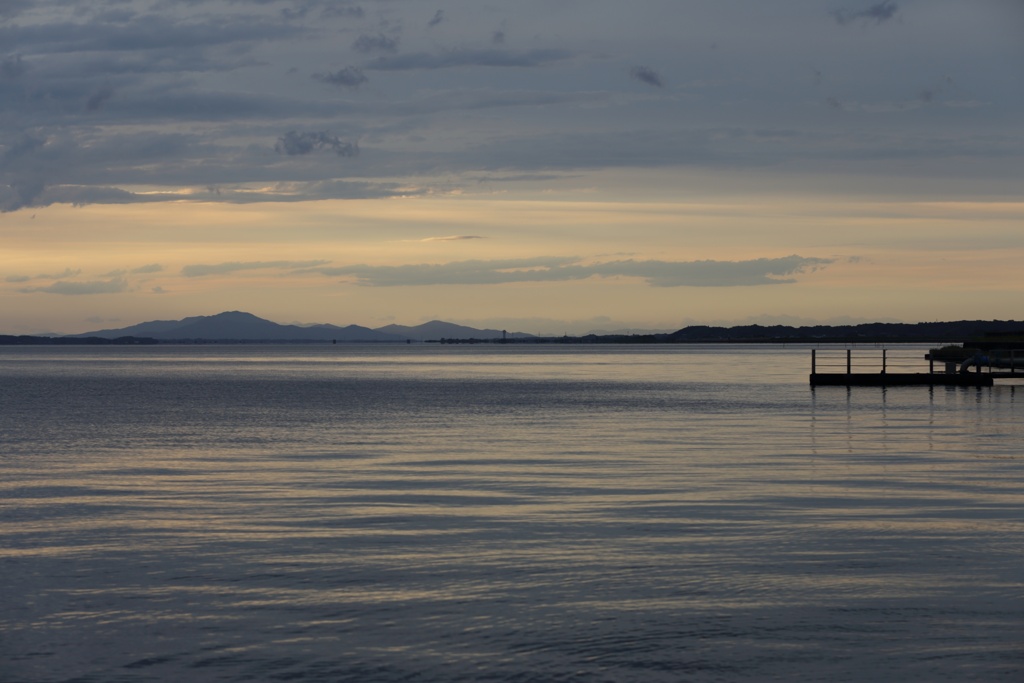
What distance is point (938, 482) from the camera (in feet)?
84.0

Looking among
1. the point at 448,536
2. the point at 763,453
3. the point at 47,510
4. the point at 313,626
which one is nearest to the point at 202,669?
the point at 313,626

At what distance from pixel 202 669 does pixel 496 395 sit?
61.3 meters

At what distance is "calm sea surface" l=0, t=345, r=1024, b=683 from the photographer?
12.1 m

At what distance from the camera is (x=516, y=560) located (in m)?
16.8

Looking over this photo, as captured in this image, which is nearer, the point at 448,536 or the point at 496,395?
the point at 448,536

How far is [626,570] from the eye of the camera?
16141 mm

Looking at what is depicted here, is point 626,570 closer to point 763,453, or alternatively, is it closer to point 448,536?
point 448,536

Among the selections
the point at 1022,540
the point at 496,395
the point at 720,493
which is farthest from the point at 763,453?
the point at 496,395

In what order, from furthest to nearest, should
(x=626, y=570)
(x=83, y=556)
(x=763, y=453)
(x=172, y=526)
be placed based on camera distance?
(x=763, y=453)
(x=172, y=526)
(x=83, y=556)
(x=626, y=570)

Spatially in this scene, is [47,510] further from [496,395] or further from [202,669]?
[496,395]

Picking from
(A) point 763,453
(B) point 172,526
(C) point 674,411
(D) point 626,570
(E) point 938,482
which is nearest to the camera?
(D) point 626,570

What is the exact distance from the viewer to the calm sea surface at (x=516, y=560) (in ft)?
39.7

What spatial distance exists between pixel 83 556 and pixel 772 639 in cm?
1045

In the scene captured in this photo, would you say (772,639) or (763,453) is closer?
(772,639)
